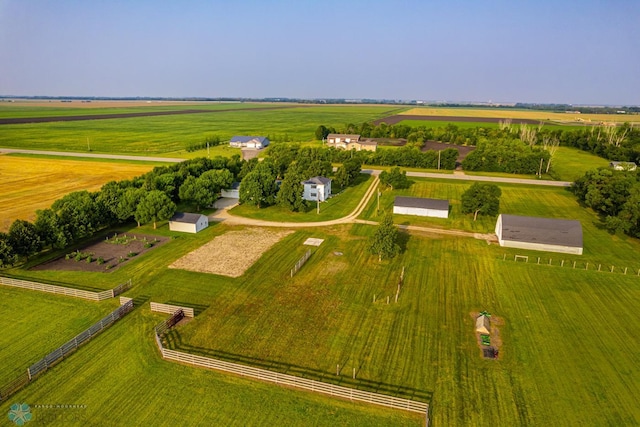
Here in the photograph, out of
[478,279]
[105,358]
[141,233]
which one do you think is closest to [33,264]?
[141,233]

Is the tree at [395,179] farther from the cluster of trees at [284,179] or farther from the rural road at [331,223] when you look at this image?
the rural road at [331,223]

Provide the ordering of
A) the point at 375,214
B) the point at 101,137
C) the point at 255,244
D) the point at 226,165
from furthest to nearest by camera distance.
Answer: the point at 101,137, the point at 226,165, the point at 375,214, the point at 255,244

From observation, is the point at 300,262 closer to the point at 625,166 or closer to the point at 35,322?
the point at 35,322

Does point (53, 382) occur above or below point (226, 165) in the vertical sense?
below

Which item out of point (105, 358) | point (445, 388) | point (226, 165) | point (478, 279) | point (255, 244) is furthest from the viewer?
point (226, 165)

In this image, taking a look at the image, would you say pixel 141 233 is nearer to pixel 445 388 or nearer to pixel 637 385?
pixel 445 388

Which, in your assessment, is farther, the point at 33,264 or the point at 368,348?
the point at 33,264

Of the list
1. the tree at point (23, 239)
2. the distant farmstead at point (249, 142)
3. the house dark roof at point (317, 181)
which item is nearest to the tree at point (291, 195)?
the house dark roof at point (317, 181)

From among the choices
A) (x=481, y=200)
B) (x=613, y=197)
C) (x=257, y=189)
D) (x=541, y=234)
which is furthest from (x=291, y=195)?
(x=613, y=197)

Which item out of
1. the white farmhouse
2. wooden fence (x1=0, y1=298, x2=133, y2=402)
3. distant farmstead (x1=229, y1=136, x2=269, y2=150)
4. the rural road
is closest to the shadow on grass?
wooden fence (x1=0, y1=298, x2=133, y2=402)
